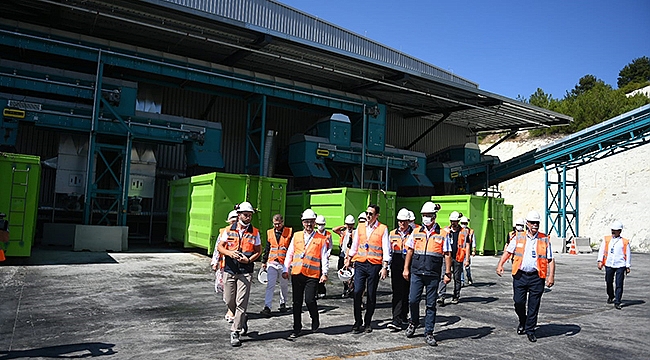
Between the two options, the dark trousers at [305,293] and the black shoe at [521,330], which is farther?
the black shoe at [521,330]

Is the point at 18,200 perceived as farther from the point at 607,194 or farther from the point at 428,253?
the point at 607,194

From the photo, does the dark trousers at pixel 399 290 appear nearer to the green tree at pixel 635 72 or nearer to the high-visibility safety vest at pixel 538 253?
the high-visibility safety vest at pixel 538 253

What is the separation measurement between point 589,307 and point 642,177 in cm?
3509

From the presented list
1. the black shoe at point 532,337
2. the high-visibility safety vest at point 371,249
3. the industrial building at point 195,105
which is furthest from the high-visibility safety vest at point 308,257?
the industrial building at point 195,105

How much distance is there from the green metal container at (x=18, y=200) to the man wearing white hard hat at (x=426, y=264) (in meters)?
9.63

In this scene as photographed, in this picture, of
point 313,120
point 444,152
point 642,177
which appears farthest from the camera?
point 642,177

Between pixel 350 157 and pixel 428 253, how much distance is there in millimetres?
15925

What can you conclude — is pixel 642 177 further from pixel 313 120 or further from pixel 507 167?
pixel 313 120

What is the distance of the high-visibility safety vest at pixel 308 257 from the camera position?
21.4 ft

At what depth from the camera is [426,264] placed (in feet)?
21.4

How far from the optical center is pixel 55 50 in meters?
16.3

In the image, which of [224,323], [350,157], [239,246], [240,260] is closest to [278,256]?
[224,323]

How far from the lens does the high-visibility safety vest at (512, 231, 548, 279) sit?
6.68 m

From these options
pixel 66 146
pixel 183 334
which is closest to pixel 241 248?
pixel 183 334
